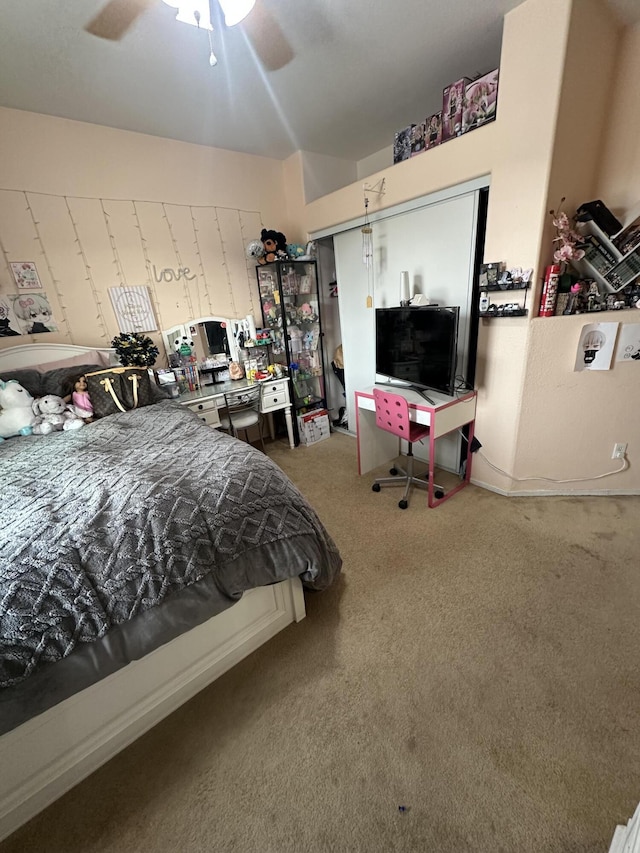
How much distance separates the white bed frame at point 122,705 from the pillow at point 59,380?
187 centimetres

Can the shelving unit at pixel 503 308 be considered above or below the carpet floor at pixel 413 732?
above

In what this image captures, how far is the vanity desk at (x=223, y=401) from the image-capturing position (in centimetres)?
276

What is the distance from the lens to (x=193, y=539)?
1.18 meters

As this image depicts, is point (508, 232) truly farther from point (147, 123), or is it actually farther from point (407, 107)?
point (147, 123)

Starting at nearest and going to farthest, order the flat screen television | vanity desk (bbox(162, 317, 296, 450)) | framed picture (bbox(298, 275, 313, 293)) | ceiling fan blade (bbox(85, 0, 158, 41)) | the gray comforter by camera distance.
Answer: the gray comforter → ceiling fan blade (bbox(85, 0, 158, 41)) → the flat screen television → vanity desk (bbox(162, 317, 296, 450)) → framed picture (bbox(298, 275, 313, 293))

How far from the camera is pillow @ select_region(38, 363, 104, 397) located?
229 centimetres

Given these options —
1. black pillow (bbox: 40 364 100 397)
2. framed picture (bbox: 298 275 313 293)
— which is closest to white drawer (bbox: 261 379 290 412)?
framed picture (bbox: 298 275 313 293)

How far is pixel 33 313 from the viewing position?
7.99ft

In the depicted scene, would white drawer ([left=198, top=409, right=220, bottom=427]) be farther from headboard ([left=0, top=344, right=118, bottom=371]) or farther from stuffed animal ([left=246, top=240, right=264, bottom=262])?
stuffed animal ([left=246, top=240, right=264, bottom=262])

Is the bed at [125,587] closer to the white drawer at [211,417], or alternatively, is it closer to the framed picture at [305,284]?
the white drawer at [211,417]

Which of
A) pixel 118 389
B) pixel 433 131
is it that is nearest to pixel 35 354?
pixel 118 389

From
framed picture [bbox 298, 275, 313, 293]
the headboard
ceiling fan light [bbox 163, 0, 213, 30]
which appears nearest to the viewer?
ceiling fan light [bbox 163, 0, 213, 30]

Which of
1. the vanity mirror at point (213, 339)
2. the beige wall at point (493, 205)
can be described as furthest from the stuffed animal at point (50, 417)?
the vanity mirror at point (213, 339)

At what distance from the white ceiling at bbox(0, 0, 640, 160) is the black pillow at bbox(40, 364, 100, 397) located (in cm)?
163
